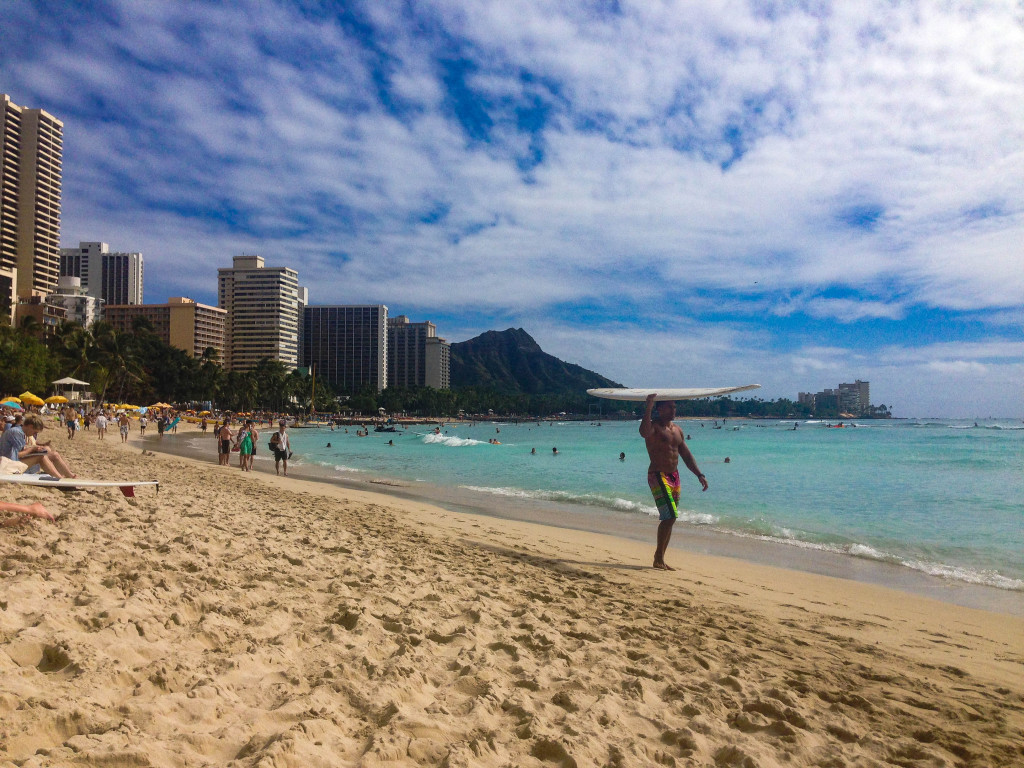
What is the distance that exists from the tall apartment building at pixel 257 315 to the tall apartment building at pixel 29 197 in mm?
50217

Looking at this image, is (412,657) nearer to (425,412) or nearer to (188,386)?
(188,386)

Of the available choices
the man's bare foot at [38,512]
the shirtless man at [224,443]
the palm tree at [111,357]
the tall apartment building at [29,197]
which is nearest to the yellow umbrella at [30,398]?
the shirtless man at [224,443]

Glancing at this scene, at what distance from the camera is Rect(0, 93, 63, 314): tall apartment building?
108 m

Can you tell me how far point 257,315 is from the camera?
164m

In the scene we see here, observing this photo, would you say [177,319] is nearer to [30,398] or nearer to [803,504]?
[30,398]

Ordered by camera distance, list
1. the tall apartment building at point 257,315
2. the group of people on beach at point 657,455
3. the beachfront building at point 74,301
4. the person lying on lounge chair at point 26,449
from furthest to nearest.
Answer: the tall apartment building at point 257,315 → the beachfront building at point 74,301 → the person lying on lounge chair at point 26,449 → the group of people on beach at point 657,455

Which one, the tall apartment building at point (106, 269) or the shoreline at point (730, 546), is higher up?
the tall apartment building at point (106, 269)

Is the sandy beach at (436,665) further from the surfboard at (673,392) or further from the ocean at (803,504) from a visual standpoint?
the ocean at (803,504)

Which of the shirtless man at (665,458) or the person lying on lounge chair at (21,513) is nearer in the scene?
the person lying on lounge chair at (21,513)

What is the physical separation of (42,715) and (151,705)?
38cm

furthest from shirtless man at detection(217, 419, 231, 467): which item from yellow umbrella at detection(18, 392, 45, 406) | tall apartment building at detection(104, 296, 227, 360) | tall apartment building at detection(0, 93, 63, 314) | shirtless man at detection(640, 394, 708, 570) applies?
tall apartment building at detection(104, 296, 227, 360)

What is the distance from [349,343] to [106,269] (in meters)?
75.8

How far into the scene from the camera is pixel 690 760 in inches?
107

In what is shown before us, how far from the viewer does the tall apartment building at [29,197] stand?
108 metres
